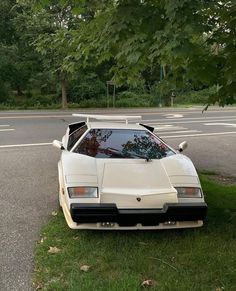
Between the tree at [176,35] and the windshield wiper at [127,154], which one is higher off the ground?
the tree at [176,35]

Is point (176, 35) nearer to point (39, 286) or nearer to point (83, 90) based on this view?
point (39, 286)

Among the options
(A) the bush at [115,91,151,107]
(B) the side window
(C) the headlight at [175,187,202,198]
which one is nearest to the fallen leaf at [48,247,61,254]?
(C) the headlight at [175,187,202,198]

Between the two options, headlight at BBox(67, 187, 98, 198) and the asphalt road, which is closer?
the asphalt road

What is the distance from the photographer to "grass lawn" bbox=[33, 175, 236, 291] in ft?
12.7

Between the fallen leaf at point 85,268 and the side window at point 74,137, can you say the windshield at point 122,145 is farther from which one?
the fallen leaf at point 85,268

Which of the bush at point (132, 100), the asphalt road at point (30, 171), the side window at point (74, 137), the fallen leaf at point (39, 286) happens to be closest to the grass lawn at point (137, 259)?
the fallen leaf at point (39, 286)

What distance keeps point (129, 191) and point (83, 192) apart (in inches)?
19.9

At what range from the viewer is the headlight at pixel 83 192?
4.65 m

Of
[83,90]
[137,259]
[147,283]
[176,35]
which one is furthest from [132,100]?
[176,35]

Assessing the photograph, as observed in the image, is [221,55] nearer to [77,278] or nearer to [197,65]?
[197,65]

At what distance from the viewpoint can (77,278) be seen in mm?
3932

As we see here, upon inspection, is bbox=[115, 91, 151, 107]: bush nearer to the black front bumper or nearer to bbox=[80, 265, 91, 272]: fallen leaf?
the black front bumper

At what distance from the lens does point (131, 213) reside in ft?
15.0

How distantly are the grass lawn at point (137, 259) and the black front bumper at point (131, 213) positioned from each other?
0.31 meters
